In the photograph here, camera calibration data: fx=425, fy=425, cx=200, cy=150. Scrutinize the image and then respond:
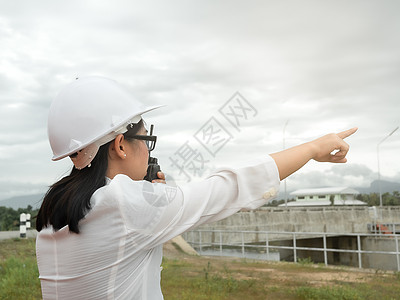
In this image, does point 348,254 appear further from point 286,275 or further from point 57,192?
point 57,192

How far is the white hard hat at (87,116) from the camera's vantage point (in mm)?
1398

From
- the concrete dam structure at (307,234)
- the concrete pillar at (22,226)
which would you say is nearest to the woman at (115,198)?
the concrete dam structure at (307,234)

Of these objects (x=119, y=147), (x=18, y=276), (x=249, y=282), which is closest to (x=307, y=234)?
(x=249, y=282)

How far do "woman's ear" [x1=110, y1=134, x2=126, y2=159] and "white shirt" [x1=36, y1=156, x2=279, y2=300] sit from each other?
15cm

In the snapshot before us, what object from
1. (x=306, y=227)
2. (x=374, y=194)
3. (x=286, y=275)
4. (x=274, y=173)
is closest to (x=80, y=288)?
(x=274, y=173)

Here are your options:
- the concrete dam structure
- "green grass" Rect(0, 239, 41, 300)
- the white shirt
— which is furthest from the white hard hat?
the concrete dam structure

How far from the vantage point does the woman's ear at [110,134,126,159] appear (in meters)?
1.39

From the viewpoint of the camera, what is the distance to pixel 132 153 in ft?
4.66

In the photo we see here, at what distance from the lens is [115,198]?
1.20 metres

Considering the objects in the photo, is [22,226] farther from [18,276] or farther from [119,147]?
[119,147]

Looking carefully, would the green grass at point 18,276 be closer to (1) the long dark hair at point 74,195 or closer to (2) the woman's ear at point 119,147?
(1) the long dark hair at point 74,195

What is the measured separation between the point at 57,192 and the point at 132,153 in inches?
10.7

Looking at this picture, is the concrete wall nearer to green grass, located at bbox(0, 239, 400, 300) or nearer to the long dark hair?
green grass, located at bbox(0, 239, 400, 300)

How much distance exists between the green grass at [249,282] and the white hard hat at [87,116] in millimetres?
5807
